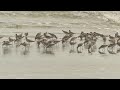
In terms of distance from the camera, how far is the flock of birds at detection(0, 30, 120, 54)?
254cm

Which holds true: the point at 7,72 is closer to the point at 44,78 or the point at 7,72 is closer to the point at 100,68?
the point at 44,78

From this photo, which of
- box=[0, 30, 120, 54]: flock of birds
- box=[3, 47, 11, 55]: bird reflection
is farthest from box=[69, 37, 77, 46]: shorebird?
box=[3, 47, 11, 55]: bird reflection

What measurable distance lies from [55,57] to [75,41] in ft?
0.64

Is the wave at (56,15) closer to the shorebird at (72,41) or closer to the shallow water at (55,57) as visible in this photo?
the shallow water at (55,57)

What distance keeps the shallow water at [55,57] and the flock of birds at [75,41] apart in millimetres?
27

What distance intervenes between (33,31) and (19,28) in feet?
0.36

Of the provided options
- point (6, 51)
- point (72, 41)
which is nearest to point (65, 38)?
point (72, 41)

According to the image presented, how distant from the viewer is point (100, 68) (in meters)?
2.50

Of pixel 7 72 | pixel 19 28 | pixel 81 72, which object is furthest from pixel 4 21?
pixel 81 72

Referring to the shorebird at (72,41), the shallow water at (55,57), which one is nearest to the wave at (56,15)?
the shallow water at (55,57)

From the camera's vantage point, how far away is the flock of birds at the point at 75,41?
2.54 meters

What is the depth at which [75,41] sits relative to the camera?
255cm

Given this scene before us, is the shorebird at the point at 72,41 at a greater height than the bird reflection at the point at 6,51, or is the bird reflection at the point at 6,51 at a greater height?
the shorebird at the point at 72,41

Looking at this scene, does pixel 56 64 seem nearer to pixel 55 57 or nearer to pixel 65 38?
pixel 55 57
